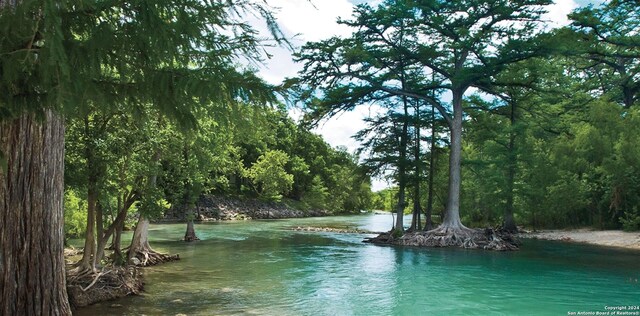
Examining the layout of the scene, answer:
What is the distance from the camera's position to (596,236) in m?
26.7

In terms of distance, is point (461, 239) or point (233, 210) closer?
point (461, 239)

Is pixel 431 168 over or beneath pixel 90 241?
over

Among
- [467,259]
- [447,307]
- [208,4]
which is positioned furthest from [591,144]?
[208,4]

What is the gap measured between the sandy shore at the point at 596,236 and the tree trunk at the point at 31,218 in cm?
2549

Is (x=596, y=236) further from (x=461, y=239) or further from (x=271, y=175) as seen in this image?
(x=271, y=175)

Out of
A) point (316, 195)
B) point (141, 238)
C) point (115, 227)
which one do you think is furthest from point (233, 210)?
point (115, 227)

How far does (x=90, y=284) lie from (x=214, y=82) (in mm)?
9043

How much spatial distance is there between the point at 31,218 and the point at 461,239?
22.4 meters

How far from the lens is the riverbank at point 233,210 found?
4494 cm

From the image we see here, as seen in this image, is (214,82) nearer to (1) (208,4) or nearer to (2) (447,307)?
(1) (208,4)

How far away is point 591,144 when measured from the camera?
92.2ft

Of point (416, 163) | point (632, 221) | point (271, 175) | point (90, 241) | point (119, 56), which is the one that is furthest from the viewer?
point (271, 175)

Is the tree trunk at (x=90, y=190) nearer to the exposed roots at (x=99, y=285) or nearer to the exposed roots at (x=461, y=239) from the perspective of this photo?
the exposed roots at (x=99, y=285)

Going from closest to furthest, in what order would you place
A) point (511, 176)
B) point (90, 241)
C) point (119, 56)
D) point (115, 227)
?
point (119, 56) → point (90, 241) → point (115, 227) → point (511, 176)
